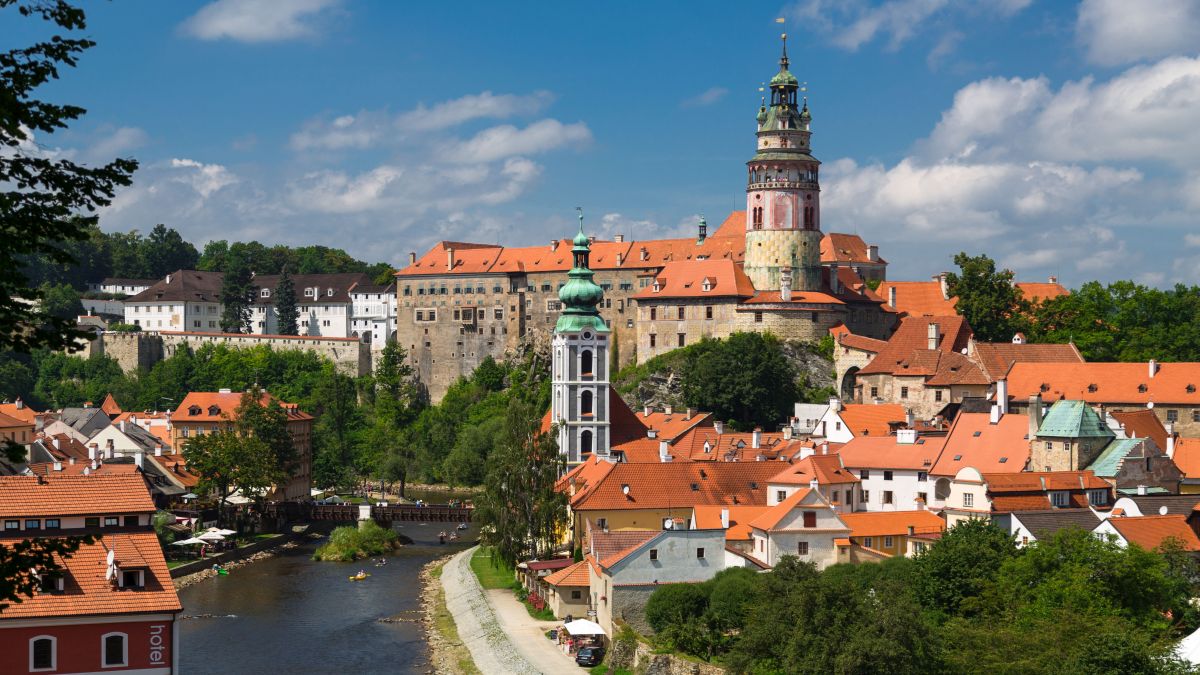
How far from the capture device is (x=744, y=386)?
74625mm

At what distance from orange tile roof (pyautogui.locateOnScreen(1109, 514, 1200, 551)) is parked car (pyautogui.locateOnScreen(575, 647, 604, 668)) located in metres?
13.7

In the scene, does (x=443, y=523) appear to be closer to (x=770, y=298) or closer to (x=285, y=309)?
(x=770, y=298)

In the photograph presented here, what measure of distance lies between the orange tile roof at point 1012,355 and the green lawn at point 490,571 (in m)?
23.7

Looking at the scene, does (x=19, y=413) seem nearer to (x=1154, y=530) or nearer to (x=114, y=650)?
(x=114, y=650)

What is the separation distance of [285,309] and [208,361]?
13001 mm

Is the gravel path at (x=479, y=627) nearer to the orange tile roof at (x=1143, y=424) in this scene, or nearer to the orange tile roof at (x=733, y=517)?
the orange tile roof at (x=733, y=517)

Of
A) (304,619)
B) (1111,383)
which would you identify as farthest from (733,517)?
(1111,383)

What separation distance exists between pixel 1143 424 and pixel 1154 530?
15.9 metres

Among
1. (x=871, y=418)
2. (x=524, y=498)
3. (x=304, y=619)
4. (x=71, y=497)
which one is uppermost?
(x=871, y=418)

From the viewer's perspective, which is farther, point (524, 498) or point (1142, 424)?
point (1142, 424)

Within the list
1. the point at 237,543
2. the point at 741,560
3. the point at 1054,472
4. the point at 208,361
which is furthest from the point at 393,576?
the point at 208,361

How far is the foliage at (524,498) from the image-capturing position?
50781 mm

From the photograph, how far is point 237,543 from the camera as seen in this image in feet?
209

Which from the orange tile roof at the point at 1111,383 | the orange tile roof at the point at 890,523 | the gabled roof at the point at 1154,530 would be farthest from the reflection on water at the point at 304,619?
the orange tile roof at the point at 1111,383
